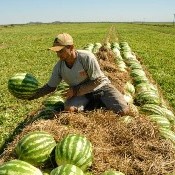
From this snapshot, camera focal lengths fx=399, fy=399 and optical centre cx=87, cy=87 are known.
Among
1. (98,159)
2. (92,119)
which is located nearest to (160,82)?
(92,119)

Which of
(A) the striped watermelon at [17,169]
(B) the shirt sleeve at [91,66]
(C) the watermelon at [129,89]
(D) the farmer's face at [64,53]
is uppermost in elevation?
(D) the farmer's face at [64,53]

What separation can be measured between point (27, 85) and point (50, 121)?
3.38 feet

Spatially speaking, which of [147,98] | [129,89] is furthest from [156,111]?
[129,89]

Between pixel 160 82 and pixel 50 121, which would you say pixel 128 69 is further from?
pixel 50 121

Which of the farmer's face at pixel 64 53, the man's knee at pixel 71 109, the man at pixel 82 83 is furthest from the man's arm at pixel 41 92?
the farmer's face at pixel 64 53

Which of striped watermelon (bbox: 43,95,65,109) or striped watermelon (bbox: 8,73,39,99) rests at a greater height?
striped watermelon (bbox: 8,73,39,99)

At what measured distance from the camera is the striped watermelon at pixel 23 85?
24.7ft

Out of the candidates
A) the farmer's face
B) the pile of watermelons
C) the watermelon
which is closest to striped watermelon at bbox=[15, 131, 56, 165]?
the pile of watermelons

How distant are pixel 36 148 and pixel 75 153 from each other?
63 cm

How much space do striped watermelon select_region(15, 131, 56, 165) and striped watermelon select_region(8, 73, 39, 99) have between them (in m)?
1.78

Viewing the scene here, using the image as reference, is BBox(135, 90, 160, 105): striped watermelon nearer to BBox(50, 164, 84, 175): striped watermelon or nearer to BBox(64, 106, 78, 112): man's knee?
BBox(64, 106, 78, 112): man's knee

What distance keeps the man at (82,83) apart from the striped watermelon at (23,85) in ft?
0.48

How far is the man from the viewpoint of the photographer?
25.3 feet

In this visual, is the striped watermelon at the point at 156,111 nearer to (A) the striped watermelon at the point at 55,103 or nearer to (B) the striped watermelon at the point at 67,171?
(A) the striped watermelon at the point at 55,103
